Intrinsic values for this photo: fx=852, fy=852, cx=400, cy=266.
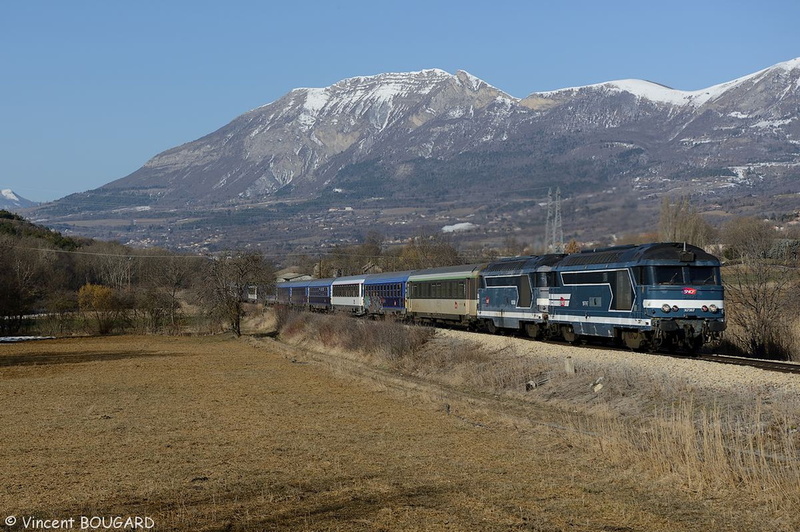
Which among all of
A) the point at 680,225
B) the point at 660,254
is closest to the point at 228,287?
the point at 680,225

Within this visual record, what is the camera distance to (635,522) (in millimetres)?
11953

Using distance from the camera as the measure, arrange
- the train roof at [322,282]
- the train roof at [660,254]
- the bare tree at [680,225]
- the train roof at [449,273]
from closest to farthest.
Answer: the train roof at [660,254] < the bare tree at [680,225] < the train roof at [449,273] < the train roof at [322,282]

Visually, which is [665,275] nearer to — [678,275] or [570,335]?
[678,275]

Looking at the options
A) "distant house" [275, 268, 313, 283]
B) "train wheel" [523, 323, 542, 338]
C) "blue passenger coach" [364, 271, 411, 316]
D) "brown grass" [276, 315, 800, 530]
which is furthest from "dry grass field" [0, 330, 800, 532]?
"distant house" [275, 268, 313, 283]

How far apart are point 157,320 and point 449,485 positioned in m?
69.6

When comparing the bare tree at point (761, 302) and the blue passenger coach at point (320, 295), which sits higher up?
the bare tree at point (761, 302)

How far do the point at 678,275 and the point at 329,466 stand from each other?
16961mm

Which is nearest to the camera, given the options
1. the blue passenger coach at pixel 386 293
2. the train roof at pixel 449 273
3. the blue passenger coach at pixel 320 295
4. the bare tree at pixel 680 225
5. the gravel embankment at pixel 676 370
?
the gravel embankment at pixel 676 370

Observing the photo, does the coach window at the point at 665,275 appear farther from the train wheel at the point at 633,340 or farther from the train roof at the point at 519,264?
the train roof at the point at 519,264

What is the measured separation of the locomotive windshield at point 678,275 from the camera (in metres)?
28.7

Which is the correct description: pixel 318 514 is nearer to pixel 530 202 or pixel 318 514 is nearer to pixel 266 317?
pixel 530 202

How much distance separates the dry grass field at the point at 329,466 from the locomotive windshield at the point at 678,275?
6.45 meters

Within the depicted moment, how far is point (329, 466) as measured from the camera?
16078mm

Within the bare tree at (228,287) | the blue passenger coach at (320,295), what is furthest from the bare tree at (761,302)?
the blue passenger coach at (320,295)
